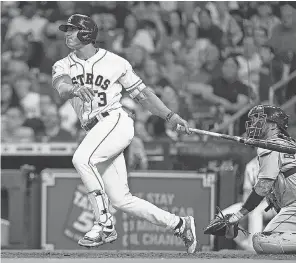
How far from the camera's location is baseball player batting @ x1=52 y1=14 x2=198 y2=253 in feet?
19.9

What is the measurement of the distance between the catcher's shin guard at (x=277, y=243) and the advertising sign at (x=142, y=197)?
1711 mm

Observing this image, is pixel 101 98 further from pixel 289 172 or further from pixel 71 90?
pixel 289 172

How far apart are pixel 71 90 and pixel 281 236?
2103mm

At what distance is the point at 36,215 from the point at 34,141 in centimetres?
149

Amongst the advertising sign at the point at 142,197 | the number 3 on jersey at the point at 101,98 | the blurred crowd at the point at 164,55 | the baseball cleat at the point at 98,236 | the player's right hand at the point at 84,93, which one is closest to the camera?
the player's right hand at the point at 84,93

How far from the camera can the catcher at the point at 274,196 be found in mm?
6472

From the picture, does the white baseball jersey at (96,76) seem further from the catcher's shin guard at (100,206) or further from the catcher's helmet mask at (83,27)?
the catcher's shin guard at (100,206)

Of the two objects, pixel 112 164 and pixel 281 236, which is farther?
pixel 281 236

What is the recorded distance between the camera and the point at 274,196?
263 inches

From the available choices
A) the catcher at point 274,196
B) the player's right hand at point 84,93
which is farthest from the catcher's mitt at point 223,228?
the player's right hand at point 84,93

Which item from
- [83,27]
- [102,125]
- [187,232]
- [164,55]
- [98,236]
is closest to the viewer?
[98,236]

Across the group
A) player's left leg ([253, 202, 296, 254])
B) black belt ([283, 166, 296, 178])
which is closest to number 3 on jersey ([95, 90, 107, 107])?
black belt ([283, 166, 296, 178])

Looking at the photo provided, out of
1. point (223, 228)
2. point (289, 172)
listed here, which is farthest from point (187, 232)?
point (289, 172)

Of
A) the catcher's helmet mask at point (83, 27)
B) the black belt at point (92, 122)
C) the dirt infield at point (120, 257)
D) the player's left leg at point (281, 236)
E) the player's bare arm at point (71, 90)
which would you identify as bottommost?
A: the dirt infield at point (120, 257)
